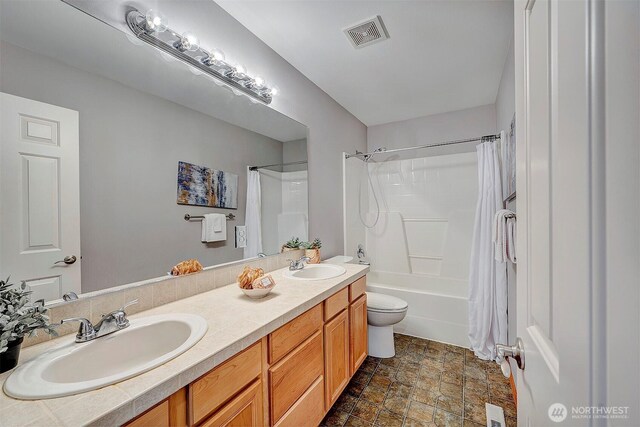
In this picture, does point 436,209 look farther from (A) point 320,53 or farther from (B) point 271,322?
(B) point 271,322

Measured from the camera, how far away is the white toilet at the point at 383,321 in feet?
7.11

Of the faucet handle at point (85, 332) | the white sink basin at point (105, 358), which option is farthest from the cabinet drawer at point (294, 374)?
the faucet handle at point (85, 332)

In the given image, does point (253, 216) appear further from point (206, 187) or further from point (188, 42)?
point (188, 42)

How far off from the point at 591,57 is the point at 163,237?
149 cm

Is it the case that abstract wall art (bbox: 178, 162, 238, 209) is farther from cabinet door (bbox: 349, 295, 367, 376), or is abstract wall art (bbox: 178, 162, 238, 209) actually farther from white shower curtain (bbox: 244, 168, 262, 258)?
cabinet door (bbox: 349, 295, 367, 376)

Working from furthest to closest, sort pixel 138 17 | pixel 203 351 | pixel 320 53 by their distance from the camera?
pixel 320 53 → pixel 138 17 → pixel 203 351

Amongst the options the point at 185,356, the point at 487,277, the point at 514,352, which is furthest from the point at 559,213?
the point at 487,277

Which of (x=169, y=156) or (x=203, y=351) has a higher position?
(x=169, y=156)

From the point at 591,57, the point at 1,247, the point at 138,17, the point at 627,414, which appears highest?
the point at 138,17

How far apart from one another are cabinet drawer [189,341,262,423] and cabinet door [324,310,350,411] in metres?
0.57

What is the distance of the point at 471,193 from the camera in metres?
2.94

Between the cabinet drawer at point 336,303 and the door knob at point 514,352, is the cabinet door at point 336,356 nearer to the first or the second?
the cabinet drawer at point 336,303

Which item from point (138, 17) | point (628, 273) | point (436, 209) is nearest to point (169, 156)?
point (138, 17)

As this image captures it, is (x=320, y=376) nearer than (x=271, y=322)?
No
